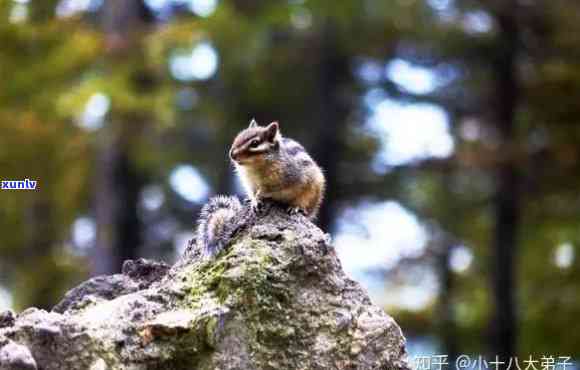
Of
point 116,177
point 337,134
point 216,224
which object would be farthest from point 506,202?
point 216,224

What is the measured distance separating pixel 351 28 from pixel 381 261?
197 inches

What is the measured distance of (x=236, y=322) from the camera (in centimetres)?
432

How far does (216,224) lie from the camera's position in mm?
4832

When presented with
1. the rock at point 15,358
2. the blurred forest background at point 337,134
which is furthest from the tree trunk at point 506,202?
the rock at point 15,358

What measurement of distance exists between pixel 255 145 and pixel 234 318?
169cm

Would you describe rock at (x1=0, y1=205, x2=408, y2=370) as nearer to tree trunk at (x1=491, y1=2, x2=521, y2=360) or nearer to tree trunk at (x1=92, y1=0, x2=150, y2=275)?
tree trunk at (x1=92, y1=0, x2=150, y2=275)

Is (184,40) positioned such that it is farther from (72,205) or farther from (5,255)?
(5,255)

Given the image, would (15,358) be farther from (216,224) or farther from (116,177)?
(116,177)

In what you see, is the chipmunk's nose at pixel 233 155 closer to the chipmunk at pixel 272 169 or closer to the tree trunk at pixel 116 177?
the chipmunk at pixel 272 169

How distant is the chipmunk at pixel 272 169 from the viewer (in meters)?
5.80

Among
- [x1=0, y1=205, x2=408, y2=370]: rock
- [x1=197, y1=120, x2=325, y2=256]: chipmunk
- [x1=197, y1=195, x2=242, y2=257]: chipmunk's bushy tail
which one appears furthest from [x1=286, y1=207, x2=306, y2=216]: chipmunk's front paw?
[x1=0, y1=205, x2=408, y2=370]: rock

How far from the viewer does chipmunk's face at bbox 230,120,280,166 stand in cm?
575

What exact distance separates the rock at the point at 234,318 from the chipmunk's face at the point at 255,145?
2.87 feet

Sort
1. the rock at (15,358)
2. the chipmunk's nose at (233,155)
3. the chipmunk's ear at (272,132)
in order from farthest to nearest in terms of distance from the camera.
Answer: the chipmunk's ear at (272,132) < the chipmunk's nose at (233,155) < the rock at (15,358)
